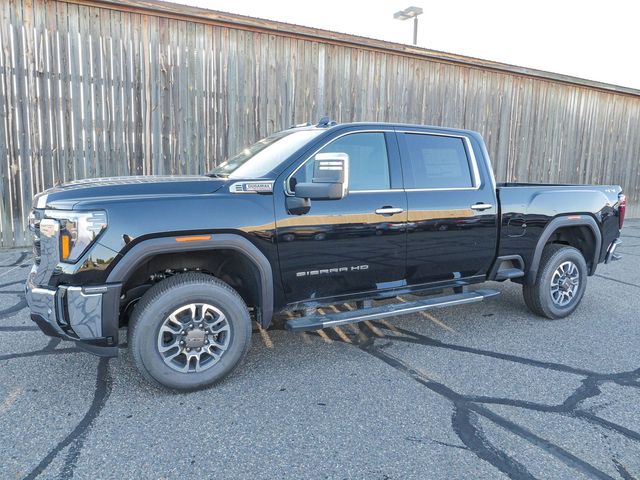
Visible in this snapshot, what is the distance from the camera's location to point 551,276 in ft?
15.7

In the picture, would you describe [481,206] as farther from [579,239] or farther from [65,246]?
[65,246]

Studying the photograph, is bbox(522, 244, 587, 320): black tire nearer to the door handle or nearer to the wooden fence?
the door handle

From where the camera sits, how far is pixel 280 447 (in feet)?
8.42

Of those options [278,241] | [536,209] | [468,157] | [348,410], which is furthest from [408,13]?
[348,410]

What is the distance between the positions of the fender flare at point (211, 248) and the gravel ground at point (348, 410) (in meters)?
0.63

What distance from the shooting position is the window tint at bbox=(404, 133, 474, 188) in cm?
409

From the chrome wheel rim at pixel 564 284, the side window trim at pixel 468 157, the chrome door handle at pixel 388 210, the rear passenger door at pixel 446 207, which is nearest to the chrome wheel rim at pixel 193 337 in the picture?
the chrome door handle at pixel 388 210

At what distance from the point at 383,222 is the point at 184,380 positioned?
1.97 m

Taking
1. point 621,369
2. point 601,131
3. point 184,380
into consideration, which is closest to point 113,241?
point 184,380

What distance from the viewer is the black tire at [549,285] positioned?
4.76m

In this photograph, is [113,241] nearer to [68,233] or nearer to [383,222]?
[68,233]

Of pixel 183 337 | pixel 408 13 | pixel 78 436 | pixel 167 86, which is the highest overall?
pixel 408 13

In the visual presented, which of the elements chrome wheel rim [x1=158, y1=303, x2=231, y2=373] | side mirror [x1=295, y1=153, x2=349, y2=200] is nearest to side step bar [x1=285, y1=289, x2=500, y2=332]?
chrome wheel rim [x1=158, y1=303, x2=231, y2=373]

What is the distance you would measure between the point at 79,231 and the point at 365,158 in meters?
2.27
